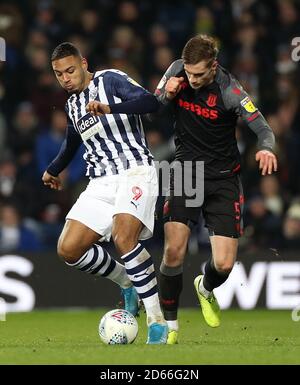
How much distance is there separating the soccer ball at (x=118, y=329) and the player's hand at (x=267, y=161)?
1373 mm

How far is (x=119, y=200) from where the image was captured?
814 centimetres

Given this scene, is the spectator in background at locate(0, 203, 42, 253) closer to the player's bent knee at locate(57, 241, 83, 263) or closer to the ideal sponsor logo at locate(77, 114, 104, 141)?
the player's bent knee at locate(57, 241, 83, 263)

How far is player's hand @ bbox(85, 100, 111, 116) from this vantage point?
7.70m

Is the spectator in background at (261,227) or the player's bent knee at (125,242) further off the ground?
the player's bent knee at (125,242)

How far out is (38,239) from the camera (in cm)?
1309

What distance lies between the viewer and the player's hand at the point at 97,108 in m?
7.70

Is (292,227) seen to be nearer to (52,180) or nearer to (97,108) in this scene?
(52,180)

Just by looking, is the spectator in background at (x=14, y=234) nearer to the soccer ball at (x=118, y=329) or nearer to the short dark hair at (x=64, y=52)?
the short dark hair at (x=64, y=52)

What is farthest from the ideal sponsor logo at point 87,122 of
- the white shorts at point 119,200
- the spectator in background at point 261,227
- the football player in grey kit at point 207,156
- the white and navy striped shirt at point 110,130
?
the spectator in background at point 261,227

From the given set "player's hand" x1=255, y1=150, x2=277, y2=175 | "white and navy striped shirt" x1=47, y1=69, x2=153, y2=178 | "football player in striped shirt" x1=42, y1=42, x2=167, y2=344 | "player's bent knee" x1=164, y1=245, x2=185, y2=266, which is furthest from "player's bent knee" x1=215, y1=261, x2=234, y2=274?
"player's hand" x1=255, y1=150, x2=277, y2=175

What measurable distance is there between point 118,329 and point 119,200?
885 millimetres

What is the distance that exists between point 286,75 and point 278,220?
225 cm
